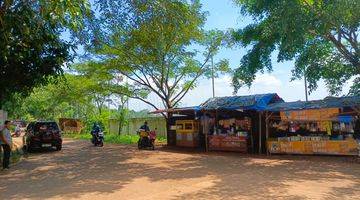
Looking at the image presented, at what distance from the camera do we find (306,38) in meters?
15.7

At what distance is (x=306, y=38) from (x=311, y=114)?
118 inches

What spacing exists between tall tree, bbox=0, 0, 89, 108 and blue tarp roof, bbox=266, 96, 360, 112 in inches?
335

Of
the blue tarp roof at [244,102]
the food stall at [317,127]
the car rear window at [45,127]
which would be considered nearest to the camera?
the food stall at [317,127]

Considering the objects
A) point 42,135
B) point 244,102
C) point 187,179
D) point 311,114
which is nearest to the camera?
point 187,179

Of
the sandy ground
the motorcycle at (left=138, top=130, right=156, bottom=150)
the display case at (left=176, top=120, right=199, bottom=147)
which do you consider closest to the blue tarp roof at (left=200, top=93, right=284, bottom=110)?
the display case at (left=176, top=120, right=199, bottom=147)

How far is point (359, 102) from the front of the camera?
1502 centimetres

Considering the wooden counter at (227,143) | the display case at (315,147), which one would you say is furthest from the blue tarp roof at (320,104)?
the wooden counter at (227,143)

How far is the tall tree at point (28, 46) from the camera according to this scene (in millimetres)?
12219

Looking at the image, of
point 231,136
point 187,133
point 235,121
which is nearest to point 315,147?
point 231,136

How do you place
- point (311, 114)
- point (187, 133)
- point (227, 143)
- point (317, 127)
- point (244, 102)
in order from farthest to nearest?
point (187, 133) < point (227, 143) < point (244, 102) < point (317, 127) < point (311, 114)

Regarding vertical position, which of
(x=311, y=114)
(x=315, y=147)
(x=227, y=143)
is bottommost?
(x=315, y=147)

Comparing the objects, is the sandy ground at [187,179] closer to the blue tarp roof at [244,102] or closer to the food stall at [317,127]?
the food stall at [317,127]

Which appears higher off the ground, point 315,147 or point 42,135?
point 42,135

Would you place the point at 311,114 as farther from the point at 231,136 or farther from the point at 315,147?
the point at 231,136
